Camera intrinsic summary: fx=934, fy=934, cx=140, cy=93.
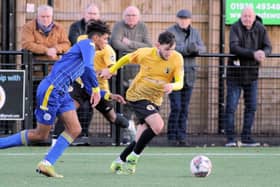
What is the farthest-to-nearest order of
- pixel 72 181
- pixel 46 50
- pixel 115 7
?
pixel 115 7
pixel 46 50
pixel 72 181

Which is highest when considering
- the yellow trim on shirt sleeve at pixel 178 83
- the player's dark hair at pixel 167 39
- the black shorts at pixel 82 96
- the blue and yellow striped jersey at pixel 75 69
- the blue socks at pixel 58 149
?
the player's dark hair at pixel 167 39

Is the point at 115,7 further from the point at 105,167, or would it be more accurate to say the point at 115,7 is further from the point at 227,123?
the point at 105,167

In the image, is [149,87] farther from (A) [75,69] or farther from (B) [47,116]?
(B) [47,116]

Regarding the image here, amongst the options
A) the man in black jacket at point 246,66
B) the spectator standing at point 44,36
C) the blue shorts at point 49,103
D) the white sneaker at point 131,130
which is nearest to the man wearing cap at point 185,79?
the man in black jacket at point 246,66

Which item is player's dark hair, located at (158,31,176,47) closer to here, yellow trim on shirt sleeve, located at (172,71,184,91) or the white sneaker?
yellow trim on shirt sleeve, located at (172,71,184,91)

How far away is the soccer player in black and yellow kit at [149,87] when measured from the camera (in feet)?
35.3

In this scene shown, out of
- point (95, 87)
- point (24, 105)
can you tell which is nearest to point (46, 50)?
point (24, 105)

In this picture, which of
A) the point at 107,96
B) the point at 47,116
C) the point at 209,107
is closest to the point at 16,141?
the point at 47,116

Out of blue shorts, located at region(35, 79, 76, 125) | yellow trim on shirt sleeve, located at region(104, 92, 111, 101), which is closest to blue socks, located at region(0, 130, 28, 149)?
blue shorts, located at region(35, 79, 76, 125)

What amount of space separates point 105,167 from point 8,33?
515 cm

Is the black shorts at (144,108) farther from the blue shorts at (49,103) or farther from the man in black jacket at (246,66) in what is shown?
the man in black jacket at (246,66)

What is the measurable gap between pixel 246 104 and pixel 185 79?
1.09 meters

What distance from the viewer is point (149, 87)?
11117 mm

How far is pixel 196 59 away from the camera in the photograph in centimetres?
1539
